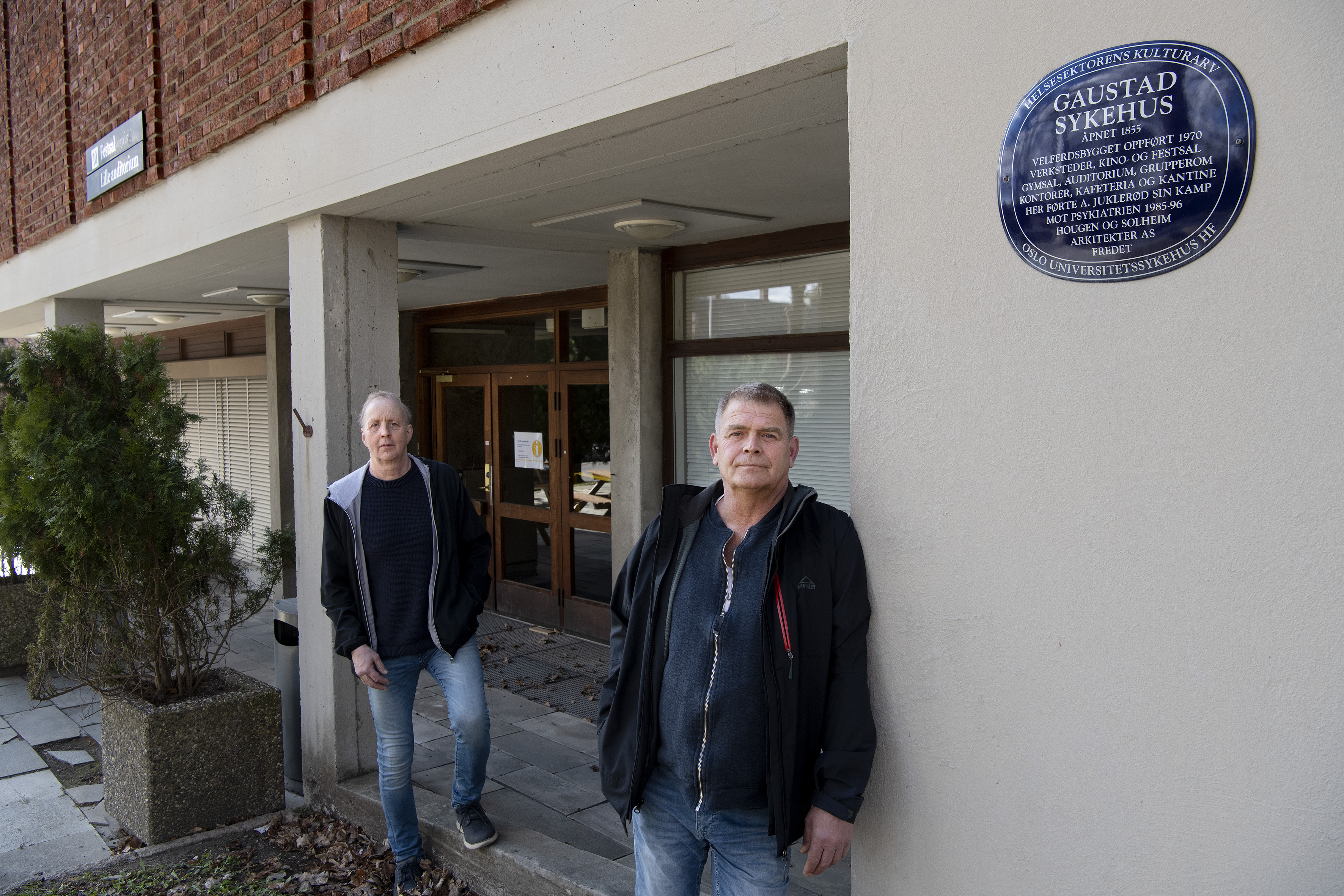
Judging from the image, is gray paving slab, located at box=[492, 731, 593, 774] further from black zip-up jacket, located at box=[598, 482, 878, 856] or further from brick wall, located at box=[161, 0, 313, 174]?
brick wall, located at box=[161, 0, 313, 174]

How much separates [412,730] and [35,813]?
264 centimetres

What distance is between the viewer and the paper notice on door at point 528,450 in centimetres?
834

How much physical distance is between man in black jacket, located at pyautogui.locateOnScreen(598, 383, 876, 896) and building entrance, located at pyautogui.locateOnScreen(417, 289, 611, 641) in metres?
4.52

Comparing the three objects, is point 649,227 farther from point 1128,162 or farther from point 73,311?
point 73,311

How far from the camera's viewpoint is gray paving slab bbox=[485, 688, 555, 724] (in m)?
6.01

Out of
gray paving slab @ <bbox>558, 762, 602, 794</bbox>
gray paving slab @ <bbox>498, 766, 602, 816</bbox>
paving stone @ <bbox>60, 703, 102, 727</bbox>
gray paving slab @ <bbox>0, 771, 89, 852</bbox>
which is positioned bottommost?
gray paving slab @ <bbox>0, 771, 89, 852</bbox>

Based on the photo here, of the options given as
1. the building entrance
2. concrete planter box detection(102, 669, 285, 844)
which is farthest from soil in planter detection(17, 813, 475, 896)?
the building entrance

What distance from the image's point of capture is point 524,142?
3.44m

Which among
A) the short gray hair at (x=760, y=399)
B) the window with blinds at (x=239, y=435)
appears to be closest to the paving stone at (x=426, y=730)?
the short gray hair at (x=760, y=399)

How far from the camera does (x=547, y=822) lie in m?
4.37

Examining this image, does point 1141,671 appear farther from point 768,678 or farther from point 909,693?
point 768,678

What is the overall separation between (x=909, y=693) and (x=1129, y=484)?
753mm

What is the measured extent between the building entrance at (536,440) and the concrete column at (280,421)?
1596 mm

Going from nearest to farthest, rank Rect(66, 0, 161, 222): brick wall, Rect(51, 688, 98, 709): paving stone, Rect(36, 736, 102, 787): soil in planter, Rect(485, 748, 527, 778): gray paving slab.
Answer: Rect(485, 748, 527, 778): gray paving slab
Rect(36, 736, 102, 787): soil in planter
Rect(66, 0, 161, 222): brick wall
Rect(51, 688, 98, 709): paving stone
